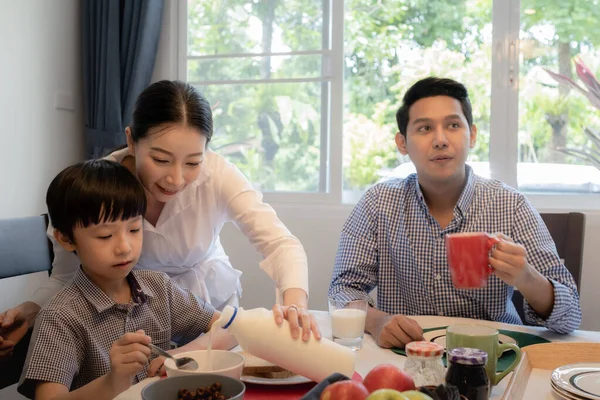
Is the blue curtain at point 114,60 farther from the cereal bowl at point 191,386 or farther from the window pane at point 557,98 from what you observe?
the cereal bowl at point 191,386

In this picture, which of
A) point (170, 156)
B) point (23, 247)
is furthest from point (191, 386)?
point (23, 247)

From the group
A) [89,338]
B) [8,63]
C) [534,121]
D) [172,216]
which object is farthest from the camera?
[534,121]

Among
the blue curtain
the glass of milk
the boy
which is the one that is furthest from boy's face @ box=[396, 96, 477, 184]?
the blue curtain

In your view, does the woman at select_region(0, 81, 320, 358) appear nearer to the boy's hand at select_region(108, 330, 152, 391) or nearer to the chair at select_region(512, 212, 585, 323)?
the boy's hand at select_region(108, 330, 152, 391)

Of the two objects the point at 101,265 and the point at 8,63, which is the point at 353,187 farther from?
the point at 101,265

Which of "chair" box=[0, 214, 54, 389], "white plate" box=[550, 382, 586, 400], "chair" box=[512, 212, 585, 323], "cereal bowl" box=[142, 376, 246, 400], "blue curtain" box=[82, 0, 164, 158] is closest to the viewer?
"cereal bowl" box=[142, 376, 246, 400]

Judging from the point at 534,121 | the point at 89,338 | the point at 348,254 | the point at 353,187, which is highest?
the point at 534,121

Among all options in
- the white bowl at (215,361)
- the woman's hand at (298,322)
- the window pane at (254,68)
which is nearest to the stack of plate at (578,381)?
the woman's hand at (298,322)

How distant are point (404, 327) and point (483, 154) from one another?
1.92m

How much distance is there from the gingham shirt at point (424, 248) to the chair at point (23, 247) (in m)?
0.83

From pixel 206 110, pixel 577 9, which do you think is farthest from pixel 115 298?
pixel 577 9

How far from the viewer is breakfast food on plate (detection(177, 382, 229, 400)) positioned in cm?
93

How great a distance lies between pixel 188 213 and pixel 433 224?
729mm

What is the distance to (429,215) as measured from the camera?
2.05 m
